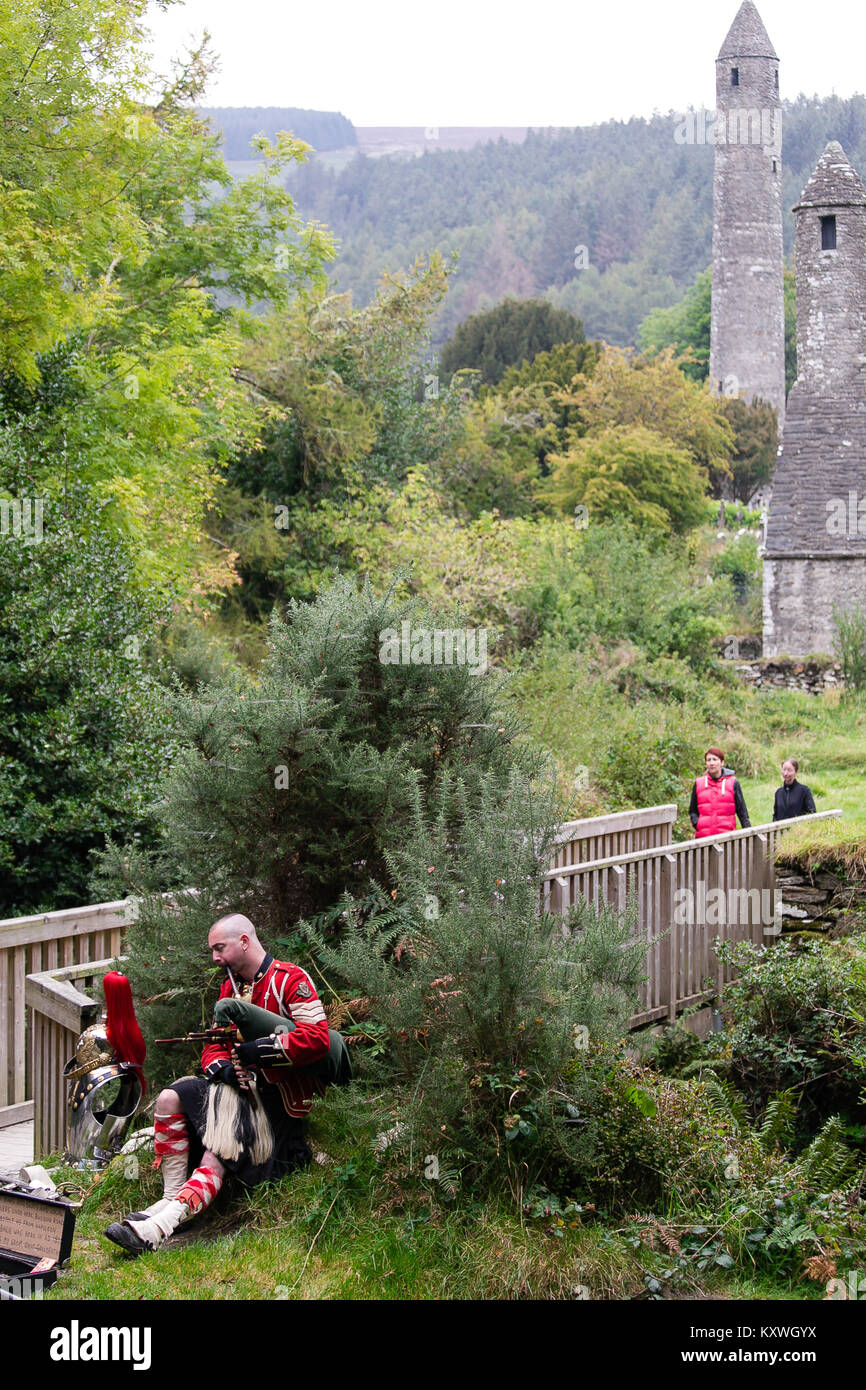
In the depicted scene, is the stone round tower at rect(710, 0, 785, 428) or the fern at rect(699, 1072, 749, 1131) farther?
the stone round tower at rect(710, 0, 785, 428)

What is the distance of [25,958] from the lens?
321 inches

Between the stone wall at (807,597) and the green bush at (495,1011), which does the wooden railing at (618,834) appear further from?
the stone wall at (807,597)

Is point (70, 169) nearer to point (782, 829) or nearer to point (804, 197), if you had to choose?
point (782, 829)

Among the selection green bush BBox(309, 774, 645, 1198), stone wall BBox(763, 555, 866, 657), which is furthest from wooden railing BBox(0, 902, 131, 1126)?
stone wall BBox(763, 555, 866, 657)

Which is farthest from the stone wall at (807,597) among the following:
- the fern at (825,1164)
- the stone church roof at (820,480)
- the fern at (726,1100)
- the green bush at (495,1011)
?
the green bush at (495,1011)

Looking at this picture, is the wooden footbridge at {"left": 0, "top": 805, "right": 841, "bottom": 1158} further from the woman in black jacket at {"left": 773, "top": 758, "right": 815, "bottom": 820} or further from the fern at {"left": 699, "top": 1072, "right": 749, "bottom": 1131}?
the fern at {"left": 699, "top": 1072, "right": 749, "bottom": 1131}

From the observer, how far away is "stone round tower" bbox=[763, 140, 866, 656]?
26516 mm

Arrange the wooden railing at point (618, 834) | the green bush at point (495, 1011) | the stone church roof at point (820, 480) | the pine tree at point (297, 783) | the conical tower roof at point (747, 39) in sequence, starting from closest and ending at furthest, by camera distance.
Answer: the green bush at point (495, 1011)
the pine tree at point (297, 783)
the wooden railing at point (618, 834)
the stone church roof at point (820, 480)
the conical tower roof at point (747, 39)

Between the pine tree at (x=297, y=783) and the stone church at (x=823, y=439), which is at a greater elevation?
the stone church at (x=823, y=439)

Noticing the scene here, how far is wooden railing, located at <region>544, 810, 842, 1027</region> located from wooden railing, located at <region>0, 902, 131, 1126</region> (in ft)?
9.94

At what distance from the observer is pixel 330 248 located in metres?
24.7

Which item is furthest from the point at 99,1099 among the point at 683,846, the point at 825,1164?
the point at 683,846

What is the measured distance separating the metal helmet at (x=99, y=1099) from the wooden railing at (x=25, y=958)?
163 centimetres

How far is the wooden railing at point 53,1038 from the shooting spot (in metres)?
6.84
